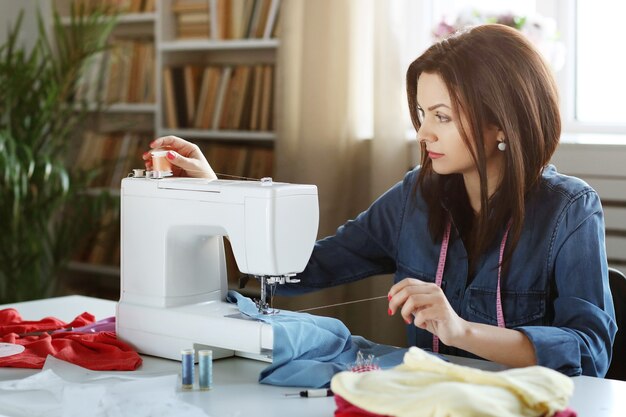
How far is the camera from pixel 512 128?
1688 mm

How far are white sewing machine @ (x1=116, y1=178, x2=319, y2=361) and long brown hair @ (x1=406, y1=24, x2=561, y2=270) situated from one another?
357 millimetres

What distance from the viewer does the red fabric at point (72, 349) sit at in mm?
1504

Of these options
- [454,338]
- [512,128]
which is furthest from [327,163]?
[454,338]

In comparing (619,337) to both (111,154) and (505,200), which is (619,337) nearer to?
(505,200)

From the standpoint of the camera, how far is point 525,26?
9.99 feet

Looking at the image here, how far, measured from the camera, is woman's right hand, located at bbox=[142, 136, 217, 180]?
174 centimetres

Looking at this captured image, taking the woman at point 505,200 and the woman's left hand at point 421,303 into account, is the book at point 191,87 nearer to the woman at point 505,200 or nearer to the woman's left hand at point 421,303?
the woman at point 505,200

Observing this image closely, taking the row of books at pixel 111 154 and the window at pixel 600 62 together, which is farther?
the row of books at pixel 111 154

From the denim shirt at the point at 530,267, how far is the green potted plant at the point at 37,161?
1890 mm

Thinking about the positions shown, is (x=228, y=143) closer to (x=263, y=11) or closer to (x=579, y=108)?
(x=263, y=11)

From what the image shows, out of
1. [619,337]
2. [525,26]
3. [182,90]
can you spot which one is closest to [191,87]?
[182,90]

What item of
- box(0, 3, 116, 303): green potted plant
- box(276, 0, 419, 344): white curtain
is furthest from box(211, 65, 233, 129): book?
box(0, 3, 116, 303): green potted plant

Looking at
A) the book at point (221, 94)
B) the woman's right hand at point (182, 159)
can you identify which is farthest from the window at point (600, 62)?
the woman's right hand at point (182, 159)

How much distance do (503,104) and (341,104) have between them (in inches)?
77.1
